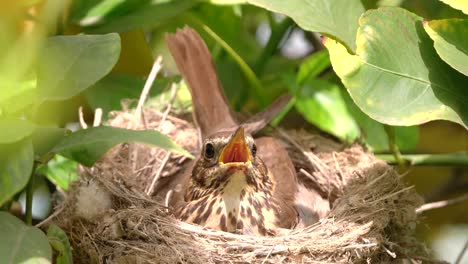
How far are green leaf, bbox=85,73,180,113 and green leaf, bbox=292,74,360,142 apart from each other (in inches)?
24.2

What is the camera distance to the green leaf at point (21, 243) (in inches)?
72.5

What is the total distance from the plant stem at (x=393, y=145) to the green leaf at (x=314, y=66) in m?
0.47

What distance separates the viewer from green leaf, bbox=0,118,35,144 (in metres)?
1.73

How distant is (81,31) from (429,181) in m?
1.87

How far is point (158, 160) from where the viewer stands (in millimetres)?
3166

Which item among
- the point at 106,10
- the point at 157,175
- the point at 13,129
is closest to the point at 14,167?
the point at 13,129

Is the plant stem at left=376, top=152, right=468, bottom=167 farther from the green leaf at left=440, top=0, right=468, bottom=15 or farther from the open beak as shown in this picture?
the green leaf at left=440, top=0, right=468, bottom=15

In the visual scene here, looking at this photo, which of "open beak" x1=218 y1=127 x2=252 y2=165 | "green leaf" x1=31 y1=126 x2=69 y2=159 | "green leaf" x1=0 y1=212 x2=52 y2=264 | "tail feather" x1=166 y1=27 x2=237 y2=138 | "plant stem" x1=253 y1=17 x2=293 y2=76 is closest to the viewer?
"green leaf" x1=0 y1=212 x2=52 y2=264

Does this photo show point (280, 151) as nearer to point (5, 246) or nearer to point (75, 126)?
point (75, 126)

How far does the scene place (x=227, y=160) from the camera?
9.41 feet

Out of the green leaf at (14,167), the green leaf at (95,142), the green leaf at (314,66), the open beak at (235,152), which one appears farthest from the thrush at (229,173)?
the green leaf at (14,167)

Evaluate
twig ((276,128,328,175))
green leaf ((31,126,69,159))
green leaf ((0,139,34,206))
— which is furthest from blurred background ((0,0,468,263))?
green leaf ((0,139,34,206))

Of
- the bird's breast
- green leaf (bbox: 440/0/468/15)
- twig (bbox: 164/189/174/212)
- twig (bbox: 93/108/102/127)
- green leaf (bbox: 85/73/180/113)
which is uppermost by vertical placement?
green leaf (bbox: 440/0/468/15)

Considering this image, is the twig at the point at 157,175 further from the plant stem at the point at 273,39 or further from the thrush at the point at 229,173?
the plant stem at the point at 273,39
